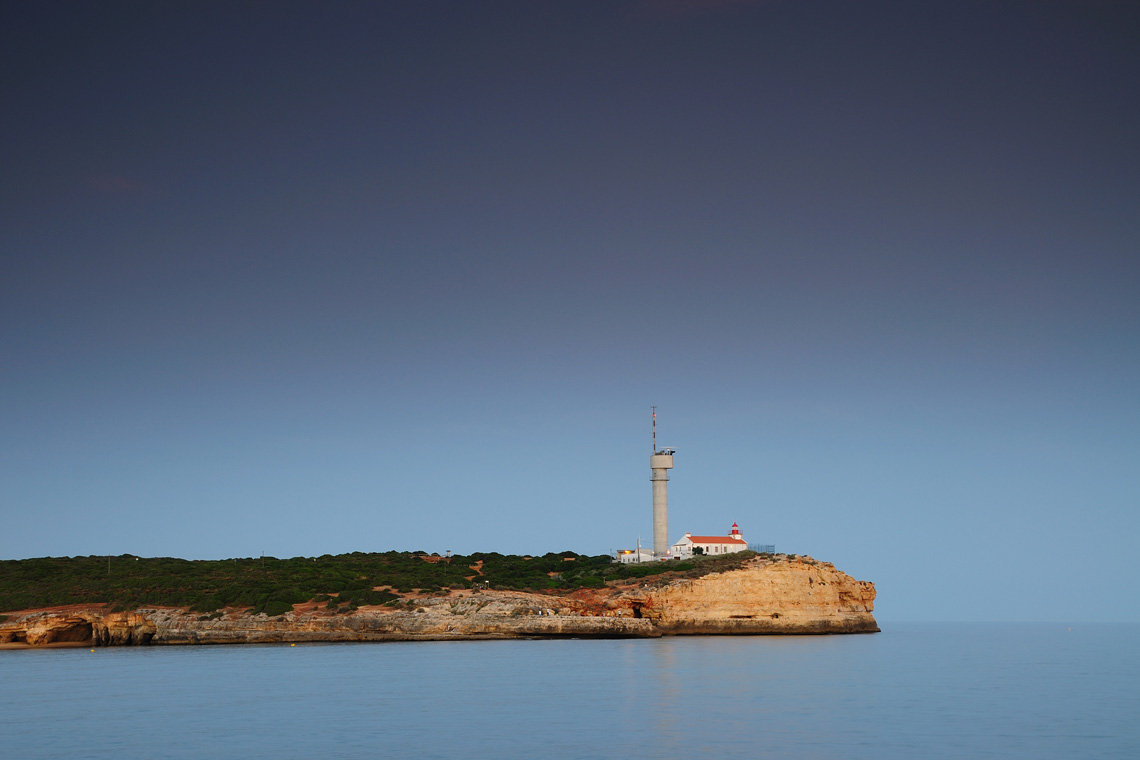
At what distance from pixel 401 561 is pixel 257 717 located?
164ft

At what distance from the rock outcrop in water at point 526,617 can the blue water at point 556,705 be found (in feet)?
20.8

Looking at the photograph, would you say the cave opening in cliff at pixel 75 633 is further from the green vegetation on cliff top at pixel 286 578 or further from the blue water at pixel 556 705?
the blue water at pixel 556 705

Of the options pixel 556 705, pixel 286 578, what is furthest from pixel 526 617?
pixel 556 705

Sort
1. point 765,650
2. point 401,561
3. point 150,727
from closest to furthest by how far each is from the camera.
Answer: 1. point 150,727
2. point 765,650
3. point 401,561

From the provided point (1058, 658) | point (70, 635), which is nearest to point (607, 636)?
point (1058, 658)

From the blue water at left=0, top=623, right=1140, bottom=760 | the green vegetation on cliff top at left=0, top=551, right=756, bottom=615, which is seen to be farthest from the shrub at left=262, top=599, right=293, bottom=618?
the blue water at left=0, top=623, right=1140, bottom=760

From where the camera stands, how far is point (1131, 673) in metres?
49.7

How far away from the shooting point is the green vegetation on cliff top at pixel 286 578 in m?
61.6

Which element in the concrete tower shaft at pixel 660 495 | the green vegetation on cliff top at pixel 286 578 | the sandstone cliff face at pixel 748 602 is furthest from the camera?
the concrete tower shaft at pixel 660 495

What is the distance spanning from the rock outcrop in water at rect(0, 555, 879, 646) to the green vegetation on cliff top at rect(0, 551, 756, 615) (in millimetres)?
1333

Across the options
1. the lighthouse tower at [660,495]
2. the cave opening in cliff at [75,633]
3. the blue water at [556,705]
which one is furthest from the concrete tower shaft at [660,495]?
the cave opening in cliff at [75,633]

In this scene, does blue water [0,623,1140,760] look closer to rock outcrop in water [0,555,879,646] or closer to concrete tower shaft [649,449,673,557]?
rock outcrop in water [0,555,879,646]

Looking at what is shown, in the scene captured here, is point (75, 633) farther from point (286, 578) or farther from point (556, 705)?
point (556, 705)

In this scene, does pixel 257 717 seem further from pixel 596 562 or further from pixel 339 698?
pixel 596 562
